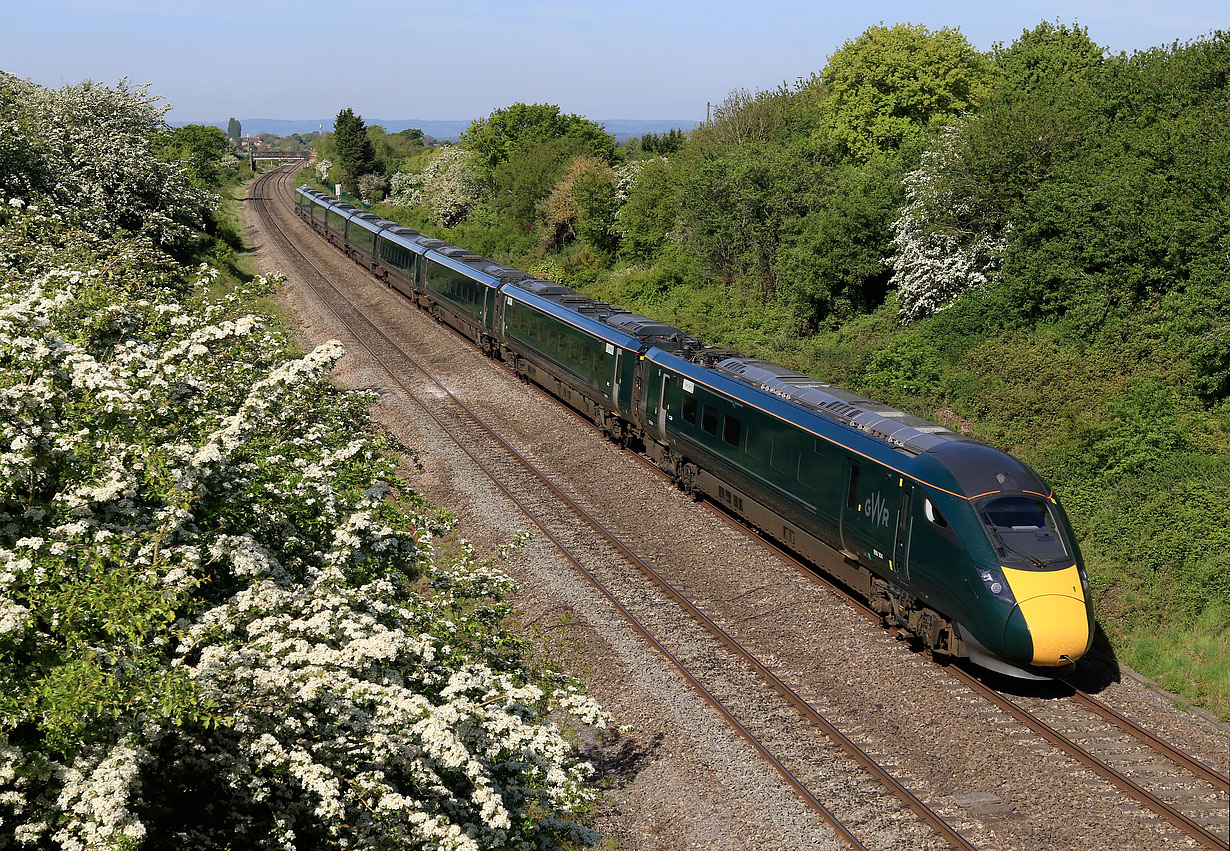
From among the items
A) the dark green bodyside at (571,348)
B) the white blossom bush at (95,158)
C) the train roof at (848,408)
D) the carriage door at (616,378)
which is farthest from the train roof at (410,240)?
the train roof at (848,408)

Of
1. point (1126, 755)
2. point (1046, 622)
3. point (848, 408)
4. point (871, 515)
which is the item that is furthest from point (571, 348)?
point (1126, 755)

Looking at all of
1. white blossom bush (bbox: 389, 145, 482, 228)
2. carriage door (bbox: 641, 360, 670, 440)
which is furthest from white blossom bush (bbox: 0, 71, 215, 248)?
white blossom bush (bbox: 389, 145, 482, 228)

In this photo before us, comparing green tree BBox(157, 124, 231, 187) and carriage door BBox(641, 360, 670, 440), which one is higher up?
green tree BBox(157, 124, 231, 187)

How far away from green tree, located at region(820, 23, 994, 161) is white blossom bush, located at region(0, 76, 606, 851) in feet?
123

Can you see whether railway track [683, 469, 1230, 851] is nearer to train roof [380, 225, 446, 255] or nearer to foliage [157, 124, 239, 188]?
train roof [380, 225, 446, 255]

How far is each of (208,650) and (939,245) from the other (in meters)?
26.0

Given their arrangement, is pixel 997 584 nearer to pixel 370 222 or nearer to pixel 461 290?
pixel 461 290

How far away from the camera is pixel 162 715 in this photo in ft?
20.1

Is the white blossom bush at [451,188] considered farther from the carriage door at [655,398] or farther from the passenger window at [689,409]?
the passenger window at [689,409]

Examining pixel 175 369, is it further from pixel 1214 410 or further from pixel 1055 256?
pixel 1055 256

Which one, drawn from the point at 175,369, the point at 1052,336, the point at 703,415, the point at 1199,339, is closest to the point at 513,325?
the point at 703,415

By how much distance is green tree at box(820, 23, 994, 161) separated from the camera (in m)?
41.8

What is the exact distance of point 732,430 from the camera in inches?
736

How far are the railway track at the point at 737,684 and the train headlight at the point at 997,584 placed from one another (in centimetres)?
276
